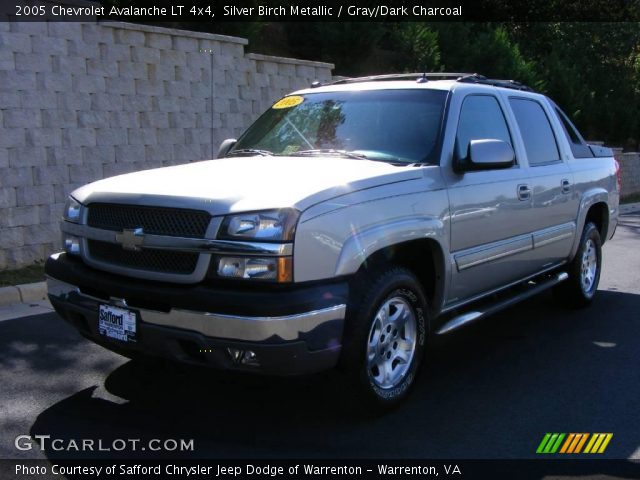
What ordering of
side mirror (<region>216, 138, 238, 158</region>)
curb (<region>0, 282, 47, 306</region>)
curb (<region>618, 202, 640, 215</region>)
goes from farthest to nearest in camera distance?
1. curb (<region>618, 202, 640, 215</region>)
2. curb (<region>0, 282, 47, 306</region>)
3. side mirror (<region>216, 138, 238, 158</region>)

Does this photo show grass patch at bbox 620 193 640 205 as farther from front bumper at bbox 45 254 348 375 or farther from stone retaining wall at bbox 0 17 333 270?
front bumper at bbox 45 254 348 375

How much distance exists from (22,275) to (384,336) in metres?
5.15

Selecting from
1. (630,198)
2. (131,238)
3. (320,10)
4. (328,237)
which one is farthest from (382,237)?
(630,198)

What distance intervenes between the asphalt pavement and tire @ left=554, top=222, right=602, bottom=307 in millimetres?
865

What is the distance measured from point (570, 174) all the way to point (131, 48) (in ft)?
19.5

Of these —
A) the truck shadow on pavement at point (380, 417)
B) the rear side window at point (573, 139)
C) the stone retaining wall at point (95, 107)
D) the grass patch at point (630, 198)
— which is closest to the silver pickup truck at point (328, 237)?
the truck shadow on pavement at point (380, 417)

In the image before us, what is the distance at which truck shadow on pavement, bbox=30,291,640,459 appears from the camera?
387cm

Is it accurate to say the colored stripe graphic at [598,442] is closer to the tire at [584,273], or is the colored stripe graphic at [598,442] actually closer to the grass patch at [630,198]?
the tire at [584,273]

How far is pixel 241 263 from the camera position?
3627 millimetres

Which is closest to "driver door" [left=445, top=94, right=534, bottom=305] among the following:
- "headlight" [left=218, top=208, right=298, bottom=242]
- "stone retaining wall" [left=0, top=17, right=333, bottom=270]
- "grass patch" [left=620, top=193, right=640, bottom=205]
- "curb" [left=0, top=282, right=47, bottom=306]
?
"headlight" [left=218, top=208, right=298, bottom=242]

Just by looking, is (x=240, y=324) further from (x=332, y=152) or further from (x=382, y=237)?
(x=332, y=152)

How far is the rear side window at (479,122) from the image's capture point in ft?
16.4

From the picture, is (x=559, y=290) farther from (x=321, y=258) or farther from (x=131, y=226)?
(x=131, y=226)

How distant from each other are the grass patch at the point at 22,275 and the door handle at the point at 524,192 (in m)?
5.01
